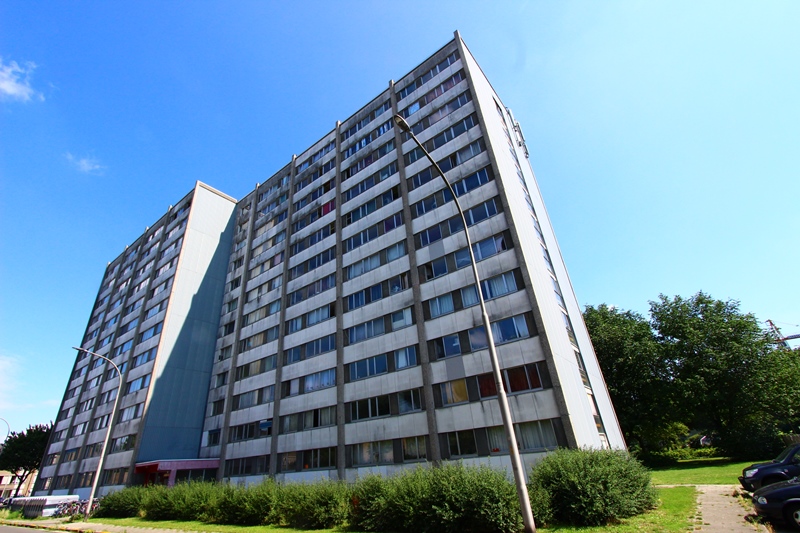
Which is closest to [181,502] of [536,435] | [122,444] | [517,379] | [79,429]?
[536,435]

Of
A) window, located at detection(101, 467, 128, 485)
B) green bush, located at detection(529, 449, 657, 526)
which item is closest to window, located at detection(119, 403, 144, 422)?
window, located at detection(101, 467, 128, 485)

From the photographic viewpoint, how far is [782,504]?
10.1 metres

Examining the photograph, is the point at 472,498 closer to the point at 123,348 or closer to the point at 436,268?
the point at 436,268

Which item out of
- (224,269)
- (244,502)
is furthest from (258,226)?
(244,502)

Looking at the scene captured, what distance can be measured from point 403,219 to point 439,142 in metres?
7.39

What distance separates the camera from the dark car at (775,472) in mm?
13836

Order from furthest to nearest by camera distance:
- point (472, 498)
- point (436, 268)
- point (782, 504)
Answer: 1. point (436, 268)
2. point (472, 498)
3. point (782, 504)

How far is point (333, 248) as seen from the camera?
38.5 m

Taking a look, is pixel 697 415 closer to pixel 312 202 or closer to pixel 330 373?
pixel 330 373

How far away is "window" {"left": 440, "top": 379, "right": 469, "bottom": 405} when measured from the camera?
80.9 feet

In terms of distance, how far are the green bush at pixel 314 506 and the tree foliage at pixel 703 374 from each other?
32314 millimetres

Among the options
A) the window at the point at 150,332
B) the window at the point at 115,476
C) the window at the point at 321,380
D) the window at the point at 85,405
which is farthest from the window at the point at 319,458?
the window at the point at 85,405

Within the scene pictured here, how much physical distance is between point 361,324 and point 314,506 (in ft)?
51.6

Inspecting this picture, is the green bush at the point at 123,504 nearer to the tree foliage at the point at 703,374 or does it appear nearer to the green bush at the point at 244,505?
the green bush at the point at 244,505
